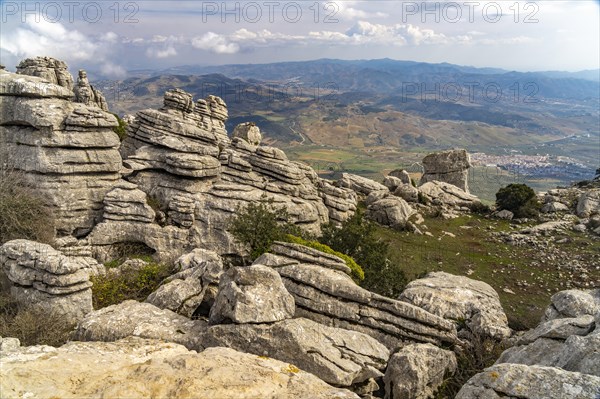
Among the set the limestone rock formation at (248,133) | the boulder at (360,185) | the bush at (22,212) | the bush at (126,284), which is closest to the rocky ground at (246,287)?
the bush at (126,284)

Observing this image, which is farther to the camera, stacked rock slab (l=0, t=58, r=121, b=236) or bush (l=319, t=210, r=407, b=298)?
stacked rock slab (l=0, t=58, r=121, b=236)

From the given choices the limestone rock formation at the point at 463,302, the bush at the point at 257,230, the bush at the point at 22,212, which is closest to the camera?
the limestone rock formation at the point at 463,302

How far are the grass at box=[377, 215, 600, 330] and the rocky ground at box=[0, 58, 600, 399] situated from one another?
0.25m

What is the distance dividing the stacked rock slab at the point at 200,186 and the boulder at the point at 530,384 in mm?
24790

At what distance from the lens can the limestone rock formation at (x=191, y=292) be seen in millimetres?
16375

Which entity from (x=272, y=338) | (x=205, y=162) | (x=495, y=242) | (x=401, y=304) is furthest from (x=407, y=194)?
(x=272, y=338)

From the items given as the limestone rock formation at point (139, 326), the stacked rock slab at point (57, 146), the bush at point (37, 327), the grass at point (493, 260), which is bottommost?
the grass at point (493, 260)

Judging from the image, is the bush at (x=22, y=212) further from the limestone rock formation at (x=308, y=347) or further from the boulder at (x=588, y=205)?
the boulder at (x=588, y=205)

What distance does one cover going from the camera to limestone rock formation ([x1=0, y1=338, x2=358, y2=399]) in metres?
7.45

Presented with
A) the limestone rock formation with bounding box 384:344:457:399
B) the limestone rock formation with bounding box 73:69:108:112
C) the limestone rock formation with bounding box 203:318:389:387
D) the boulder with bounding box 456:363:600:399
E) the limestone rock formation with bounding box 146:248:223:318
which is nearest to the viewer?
the boulder with bounding box 456:363:600:399

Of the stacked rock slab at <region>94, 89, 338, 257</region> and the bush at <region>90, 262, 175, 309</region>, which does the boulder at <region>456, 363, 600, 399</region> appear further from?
the stacked rock slab at <region>94, 89, 338, 257</region>

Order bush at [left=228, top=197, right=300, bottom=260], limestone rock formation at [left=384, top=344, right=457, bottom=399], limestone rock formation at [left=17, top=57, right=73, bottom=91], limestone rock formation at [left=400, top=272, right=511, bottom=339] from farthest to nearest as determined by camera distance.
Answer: limestone rock formation at [left=17, top=57, right=73, bottom=91] → bush at [left=228, top=197, right=300, bottom=260] → limestone rock formation at [left=400, top=272, right=511, bottom=339] → limestone rock formation at [left=384, top=344, right=457, bottom=399]

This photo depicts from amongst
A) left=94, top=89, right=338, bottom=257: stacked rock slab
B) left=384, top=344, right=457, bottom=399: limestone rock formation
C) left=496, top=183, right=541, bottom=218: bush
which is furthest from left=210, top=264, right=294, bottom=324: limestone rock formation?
left=496, top=183, right=541, bottom=218: bush

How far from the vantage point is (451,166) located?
73.5 metres
